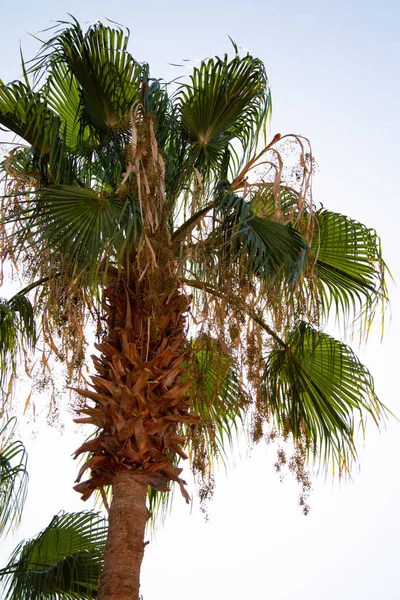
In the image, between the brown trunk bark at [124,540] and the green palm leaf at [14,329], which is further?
the green palm leaf at [14,329]

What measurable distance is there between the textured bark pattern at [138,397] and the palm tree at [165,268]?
0.01 metres

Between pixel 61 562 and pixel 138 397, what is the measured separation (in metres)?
1.80

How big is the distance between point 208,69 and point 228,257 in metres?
1.81

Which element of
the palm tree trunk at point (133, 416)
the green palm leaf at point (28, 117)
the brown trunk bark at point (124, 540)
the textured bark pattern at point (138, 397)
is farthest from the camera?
the green palm leaf at point (28, 117)

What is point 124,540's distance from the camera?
6039 millimetres

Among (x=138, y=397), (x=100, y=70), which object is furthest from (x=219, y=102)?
(x=138, y=397)

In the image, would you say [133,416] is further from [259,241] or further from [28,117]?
[28,117]

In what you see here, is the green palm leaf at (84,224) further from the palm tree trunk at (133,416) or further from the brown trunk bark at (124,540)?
the brown trunk bark at (124,540)

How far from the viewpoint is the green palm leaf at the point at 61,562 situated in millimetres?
7164

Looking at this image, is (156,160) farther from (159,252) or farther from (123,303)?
(123,303)

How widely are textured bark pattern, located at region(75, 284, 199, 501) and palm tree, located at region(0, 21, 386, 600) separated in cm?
1

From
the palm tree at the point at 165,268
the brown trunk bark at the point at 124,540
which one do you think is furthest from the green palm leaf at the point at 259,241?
the brown trunk bark at the point at 124,540

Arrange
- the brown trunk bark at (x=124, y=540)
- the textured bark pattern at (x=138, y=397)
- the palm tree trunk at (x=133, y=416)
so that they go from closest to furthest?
1. the brown trunk bark at (x=124, y=540)
2. the palm tree trunk at (x=133, y=416)
3. the textured bark pattern at (x=138, y=397)

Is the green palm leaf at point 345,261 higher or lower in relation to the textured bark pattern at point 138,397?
higher
